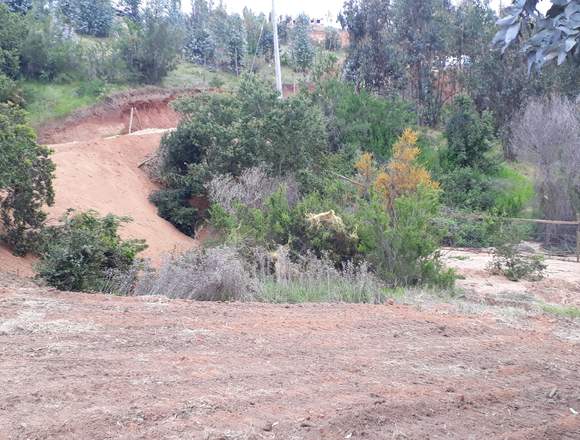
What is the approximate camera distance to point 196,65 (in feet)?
180

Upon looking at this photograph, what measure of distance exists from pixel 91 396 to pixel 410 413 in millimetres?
2369

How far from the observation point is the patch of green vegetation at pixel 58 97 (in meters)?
37.8

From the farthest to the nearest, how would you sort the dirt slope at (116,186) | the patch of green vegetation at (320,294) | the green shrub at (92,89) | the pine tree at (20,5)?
1. the pine tree at (20,5)
2. the green shrub at (92,89)
3. the dirt slope at (116,186)
4. the patch of green vegetation at (320,294)

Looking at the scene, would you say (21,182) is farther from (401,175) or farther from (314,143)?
(314,143)

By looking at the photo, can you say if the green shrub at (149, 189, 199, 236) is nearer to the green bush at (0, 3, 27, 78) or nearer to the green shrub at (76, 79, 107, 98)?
the green shrub at (76, 79, 107, 98)

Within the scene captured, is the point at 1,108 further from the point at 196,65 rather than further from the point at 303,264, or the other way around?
the point at 196,65

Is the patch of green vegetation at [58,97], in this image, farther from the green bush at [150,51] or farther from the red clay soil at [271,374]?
the red clay soil at [271,374]

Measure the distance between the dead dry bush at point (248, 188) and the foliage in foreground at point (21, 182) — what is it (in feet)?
15.8

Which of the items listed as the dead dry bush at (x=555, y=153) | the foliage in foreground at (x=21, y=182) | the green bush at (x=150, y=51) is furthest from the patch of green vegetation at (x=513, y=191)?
the green bush at (x=150, y=51)

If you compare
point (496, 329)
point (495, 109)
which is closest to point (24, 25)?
point (495, 109)

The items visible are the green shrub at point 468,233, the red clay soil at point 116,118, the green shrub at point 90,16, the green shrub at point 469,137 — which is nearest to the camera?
the green shrub at point 468,233

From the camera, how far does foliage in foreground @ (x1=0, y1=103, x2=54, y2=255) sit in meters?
17.4

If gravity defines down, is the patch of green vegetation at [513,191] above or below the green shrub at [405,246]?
above

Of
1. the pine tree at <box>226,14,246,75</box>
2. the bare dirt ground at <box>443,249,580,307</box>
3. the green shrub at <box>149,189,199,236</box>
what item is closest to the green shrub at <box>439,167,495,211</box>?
the bare dirt ground at <box>443,249,580,307</box>
